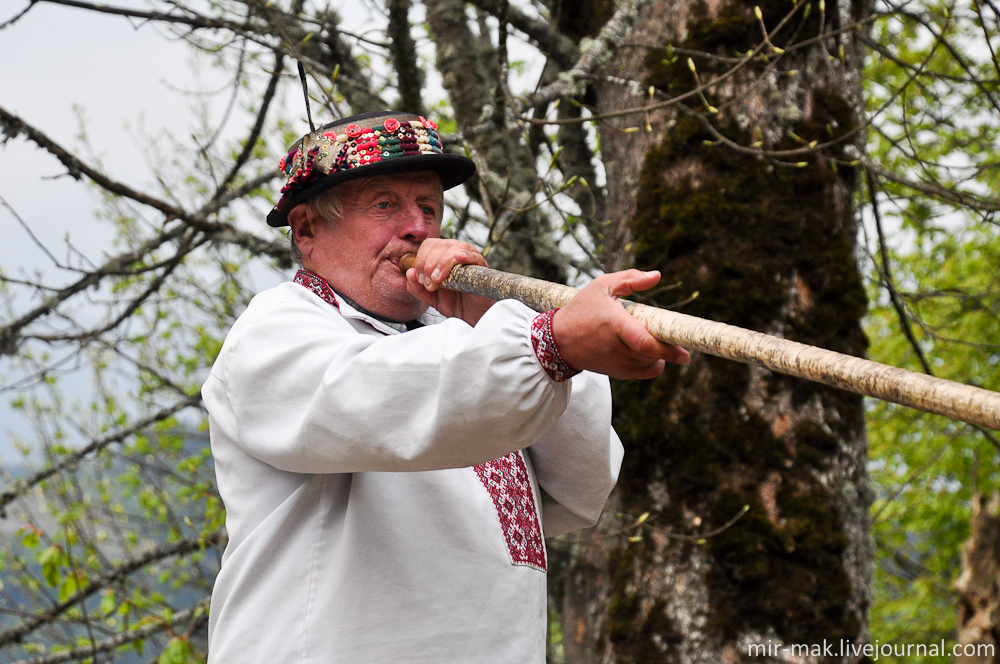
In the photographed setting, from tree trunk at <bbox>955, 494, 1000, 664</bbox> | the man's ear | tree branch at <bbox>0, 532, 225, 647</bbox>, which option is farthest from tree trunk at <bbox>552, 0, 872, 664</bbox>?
tree trunk at <bbox>955, 494, 1000, 664</bbox>

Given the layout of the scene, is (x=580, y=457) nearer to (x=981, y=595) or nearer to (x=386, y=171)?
(x=386, y=171)

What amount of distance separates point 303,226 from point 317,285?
0.23m

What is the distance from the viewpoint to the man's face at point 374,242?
2033 mm

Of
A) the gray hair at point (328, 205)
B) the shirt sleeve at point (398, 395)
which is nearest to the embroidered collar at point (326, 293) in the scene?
the gray hair at point (328, 205)

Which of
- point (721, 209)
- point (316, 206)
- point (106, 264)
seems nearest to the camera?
point (316, 206)

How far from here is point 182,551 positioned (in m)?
4.14

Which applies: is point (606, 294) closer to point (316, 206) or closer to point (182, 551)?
point (316, 206)

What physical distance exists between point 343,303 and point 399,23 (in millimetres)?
1957

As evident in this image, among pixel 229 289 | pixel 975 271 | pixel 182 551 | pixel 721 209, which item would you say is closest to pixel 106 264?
pixel 182 551

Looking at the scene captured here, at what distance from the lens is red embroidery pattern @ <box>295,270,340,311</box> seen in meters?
1.99

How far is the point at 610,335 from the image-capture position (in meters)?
1.30

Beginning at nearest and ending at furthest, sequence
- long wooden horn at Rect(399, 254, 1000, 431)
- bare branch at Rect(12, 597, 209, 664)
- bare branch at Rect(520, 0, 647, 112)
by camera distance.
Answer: long wooden horn at Rect(399, 254, 1000, 431)
bare branch at Rect(520, 0, 647, 112)
bare branch at Rect(12, 597, 209, 664)

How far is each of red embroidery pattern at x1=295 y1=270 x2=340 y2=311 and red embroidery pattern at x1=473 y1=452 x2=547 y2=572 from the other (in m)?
0.49

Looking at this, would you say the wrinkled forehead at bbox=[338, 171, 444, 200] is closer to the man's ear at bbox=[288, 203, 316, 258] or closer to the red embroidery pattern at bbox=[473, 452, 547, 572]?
the man's ear at bbox=[288, 203, 316, 258]
